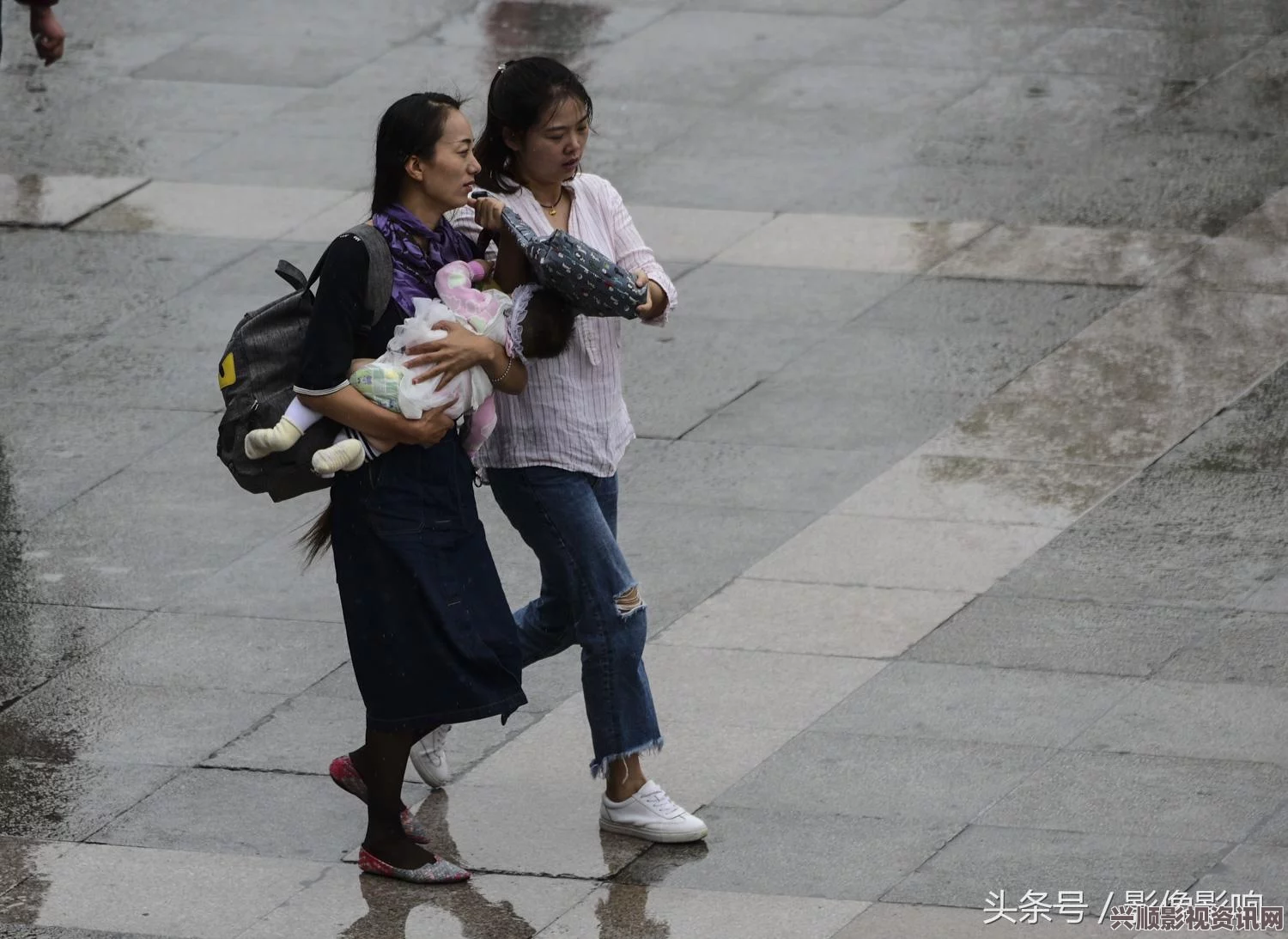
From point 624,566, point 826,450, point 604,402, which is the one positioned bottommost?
point 826,450

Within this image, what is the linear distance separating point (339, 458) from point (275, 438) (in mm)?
154

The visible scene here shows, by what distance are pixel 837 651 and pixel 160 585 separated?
226 centimetres

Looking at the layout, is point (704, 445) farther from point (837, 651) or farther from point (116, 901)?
point (116, 901)

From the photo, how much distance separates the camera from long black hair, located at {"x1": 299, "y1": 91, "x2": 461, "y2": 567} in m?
5.14

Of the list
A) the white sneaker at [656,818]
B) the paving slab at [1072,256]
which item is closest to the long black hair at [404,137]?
the white sneaker at [656,818]

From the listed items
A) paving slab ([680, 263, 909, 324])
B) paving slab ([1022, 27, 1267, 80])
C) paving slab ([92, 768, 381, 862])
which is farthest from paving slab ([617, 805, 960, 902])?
paving slab ([1022, 27, 1267, 80])

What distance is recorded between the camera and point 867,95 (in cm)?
1193

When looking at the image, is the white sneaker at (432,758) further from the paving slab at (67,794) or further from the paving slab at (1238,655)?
the paving slab at (1238,655)

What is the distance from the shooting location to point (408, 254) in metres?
5.17

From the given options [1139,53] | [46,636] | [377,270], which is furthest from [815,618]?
[1139,53]

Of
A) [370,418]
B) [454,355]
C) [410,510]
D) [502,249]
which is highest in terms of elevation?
[502,249]

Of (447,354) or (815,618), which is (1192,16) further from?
(447,354)

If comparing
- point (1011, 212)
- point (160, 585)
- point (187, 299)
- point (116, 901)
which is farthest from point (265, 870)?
point (1011, 212)

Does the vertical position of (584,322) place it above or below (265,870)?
above
